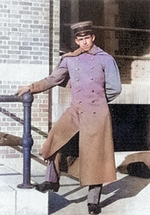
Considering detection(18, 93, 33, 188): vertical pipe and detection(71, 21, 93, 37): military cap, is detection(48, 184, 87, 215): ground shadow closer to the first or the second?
detection(18, 93, 33, 188): vertical pipe

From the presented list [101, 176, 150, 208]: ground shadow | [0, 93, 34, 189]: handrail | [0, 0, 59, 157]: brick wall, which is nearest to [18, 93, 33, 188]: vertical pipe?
[0, 93, 34, 189]: handrail

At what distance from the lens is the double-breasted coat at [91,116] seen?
438cm

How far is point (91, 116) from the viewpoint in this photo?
4.39 metres

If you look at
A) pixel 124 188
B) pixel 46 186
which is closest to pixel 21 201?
pixel 46 186

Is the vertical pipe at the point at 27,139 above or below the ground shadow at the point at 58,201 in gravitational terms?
above

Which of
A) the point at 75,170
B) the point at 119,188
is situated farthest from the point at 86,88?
the point at 75,170

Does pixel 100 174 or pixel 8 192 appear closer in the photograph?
pixel 8 192

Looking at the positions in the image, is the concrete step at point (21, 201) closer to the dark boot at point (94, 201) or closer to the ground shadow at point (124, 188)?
the dark boot at point (94, 201)

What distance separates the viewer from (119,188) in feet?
18.6

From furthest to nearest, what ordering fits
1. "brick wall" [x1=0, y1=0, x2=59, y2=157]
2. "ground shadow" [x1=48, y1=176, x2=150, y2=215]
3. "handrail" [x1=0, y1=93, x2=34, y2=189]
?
1. "brick wall" [x1=0, y1=0, x2=59, y2=157]
2. "ground shadow" [x1=48, y1=176, x2=150, y2=215]
3. "handrail" [x1=0, y1=93, x2=34, y2=189]

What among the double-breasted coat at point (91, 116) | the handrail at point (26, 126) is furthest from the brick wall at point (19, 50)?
the handrail at point (26, 126)

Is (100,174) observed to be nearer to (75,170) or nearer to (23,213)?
(23,213)

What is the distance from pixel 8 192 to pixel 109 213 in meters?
0.92

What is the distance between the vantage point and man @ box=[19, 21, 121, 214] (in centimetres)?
437
